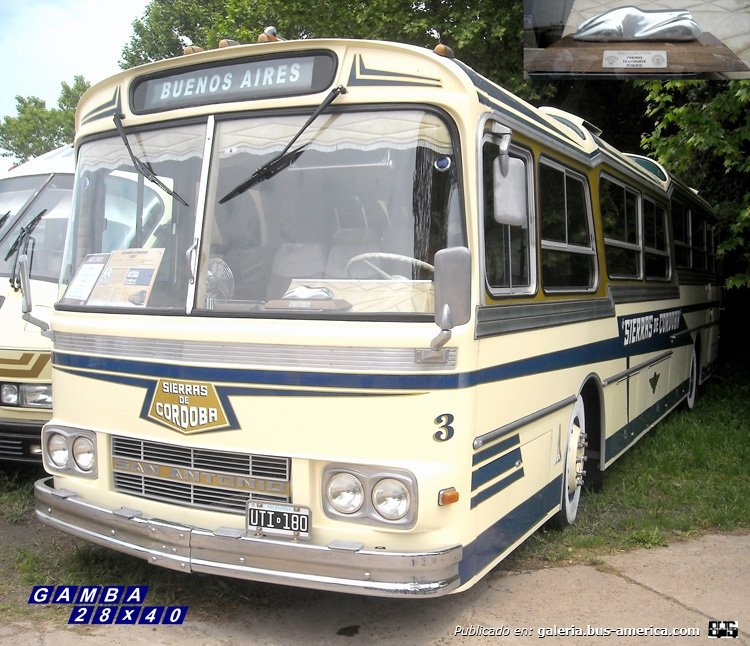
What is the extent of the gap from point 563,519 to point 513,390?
174cm

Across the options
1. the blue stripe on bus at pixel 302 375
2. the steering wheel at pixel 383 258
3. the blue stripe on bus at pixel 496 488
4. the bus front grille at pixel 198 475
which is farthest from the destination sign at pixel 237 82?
the blue stripe on bus at pixel 496 488

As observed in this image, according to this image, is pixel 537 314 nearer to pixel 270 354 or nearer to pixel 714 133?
pixel 270 354

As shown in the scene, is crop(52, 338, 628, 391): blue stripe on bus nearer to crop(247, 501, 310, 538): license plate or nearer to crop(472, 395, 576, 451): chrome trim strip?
crop(472, 395, 576, 451): chrome trim strip

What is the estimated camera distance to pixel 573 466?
5.86 meters

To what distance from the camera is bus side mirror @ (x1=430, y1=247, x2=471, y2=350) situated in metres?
3.66

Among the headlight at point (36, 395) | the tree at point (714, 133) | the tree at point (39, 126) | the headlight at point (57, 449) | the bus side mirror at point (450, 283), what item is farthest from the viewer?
the tree at point (39, 126)

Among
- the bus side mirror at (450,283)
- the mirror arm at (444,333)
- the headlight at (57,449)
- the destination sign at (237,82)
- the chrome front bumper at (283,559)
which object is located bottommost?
the chrome front bumper at (283,559)

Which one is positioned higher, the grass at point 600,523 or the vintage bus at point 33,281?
the vintage bus at point 33,281

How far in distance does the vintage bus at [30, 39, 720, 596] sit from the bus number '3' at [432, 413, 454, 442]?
0.01 meters

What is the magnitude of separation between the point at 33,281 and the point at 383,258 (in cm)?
392

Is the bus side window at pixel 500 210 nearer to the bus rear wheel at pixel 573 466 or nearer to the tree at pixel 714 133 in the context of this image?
the bus rear wheel at pixel 573 466

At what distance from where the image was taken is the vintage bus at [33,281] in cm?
620

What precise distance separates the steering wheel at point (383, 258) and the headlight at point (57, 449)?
1.92 metres

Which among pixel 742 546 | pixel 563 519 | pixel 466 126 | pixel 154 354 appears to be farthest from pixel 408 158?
pixel 742 546
